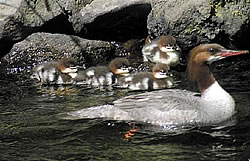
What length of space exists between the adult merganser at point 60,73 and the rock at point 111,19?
5.15 ft

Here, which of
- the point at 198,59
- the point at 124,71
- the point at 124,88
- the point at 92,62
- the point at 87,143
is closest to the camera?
the point at 87,143

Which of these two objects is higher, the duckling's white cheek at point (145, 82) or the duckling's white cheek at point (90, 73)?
the duckling's white cheek at point (90, 73)

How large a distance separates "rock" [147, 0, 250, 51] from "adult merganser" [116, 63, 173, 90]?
97 centimetres

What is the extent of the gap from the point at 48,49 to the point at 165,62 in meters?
2.15

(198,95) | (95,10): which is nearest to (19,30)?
(95,10)

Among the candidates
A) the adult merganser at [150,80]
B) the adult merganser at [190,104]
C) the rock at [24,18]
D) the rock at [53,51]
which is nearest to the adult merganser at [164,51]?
the adult merganser at [150,80]

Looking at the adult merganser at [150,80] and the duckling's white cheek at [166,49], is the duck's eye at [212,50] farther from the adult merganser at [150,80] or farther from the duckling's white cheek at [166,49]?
the duckling's white cheek at [166,49]

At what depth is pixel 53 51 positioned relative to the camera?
887cm

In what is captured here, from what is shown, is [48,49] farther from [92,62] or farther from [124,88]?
[124,88]

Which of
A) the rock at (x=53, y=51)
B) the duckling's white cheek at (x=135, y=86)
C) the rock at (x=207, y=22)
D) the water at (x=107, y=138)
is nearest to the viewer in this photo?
the water at (x=107, y=138)

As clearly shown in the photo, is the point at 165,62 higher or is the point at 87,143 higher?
the point at 165,62

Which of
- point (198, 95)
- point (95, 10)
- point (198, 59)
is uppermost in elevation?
point (95, 10)

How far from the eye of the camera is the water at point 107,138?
4406 millimetres

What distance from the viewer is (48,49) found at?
8.88 metres
